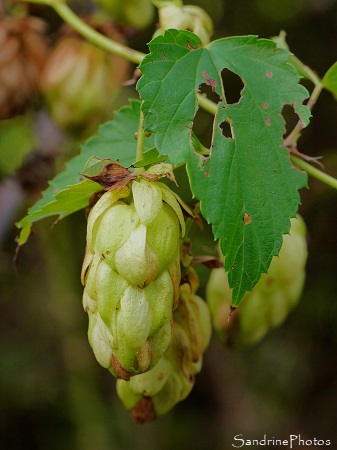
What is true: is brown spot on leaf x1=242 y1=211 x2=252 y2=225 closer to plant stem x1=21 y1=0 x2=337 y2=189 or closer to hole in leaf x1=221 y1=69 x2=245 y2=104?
plant stem x1=21 y1=0 x2=337 y2=189

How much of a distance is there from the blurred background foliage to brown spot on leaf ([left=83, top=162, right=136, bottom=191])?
109 centimetres

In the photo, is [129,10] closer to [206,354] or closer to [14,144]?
[14,144]

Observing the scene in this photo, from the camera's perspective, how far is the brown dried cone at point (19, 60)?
1.20 m

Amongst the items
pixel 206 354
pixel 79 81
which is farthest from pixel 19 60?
pixel 206 354

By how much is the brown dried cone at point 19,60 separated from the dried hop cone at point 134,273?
726 millimetres

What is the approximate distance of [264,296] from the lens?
31.0 inches

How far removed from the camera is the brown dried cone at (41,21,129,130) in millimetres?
1183

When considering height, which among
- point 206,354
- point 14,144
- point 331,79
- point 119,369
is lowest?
point 206,354

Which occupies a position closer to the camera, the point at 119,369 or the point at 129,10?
the point at 119,369

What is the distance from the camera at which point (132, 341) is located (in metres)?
0.50

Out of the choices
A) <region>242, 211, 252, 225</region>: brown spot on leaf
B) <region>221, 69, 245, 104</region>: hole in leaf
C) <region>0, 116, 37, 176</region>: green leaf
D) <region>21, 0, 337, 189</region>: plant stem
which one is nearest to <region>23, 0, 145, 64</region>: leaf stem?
<region>21, 0, 337, 189</region>: plant stem

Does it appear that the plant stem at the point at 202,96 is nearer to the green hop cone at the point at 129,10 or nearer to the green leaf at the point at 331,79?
the green leaf at the point at 331,79

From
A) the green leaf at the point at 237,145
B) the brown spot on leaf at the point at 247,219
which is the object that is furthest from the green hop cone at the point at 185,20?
the brown spot on leaf at the point at 247,219

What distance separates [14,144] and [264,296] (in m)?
0.93
